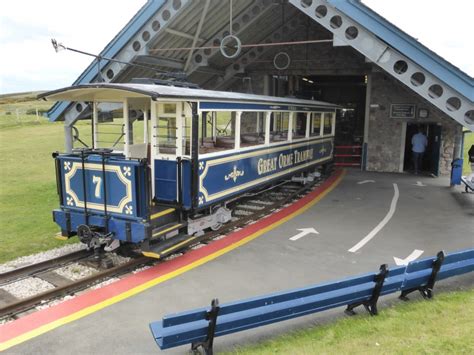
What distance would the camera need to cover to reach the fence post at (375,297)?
5264 millimetres

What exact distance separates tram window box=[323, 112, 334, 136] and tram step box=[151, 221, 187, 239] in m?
9.33

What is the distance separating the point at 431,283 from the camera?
19.1 ft

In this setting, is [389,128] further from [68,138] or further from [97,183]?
[97,183]

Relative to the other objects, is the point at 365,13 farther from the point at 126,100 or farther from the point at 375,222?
the point at 126,100

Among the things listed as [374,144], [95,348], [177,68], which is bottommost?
[95,348]

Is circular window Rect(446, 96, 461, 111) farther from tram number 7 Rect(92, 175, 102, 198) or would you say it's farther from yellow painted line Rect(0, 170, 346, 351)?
tram number 7 Rect(92, 175, 102, 198)

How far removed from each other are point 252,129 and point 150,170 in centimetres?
470

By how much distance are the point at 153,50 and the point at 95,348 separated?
10.2m

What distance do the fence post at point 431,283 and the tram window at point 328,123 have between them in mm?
10224

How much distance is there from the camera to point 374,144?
1845cm

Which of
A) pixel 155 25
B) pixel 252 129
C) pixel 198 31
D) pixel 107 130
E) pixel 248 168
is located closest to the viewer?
pixel 107 130

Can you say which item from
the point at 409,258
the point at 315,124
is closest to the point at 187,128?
the point at 409,258

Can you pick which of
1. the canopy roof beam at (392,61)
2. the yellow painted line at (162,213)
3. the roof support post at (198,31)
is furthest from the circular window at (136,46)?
the yellow painted line at (162,213)

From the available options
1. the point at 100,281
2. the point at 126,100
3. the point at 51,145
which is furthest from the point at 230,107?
the point at 51,145
